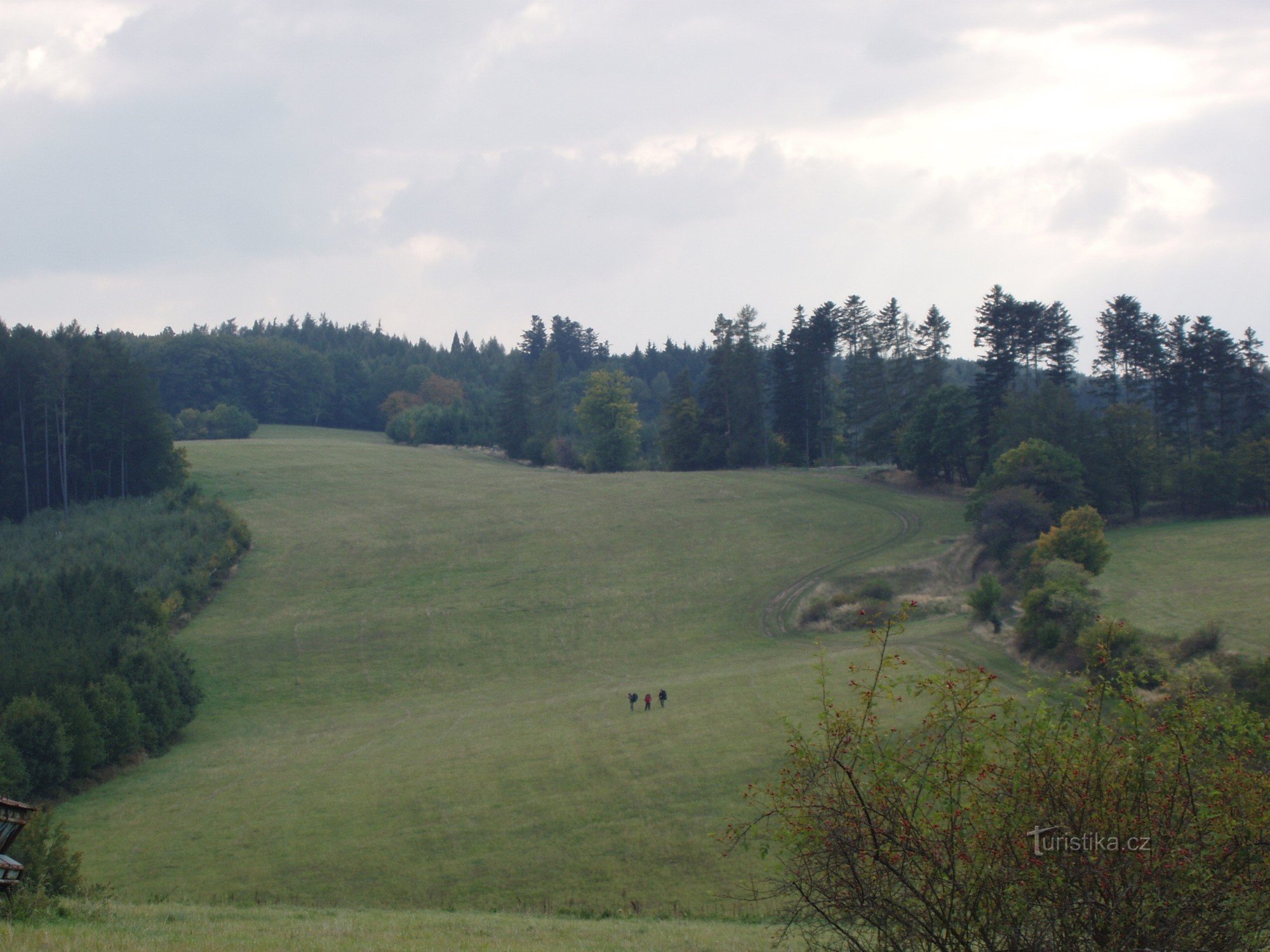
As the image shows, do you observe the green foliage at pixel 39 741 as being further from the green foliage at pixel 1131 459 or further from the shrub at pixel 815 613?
the green foliage at pixel 1131 459

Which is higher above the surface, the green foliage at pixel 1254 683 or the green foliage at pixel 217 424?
the green foliage at pixel 217 424

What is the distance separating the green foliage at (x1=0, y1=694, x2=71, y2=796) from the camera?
111 ft

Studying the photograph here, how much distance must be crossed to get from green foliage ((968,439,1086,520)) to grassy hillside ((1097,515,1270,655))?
5144 millimetres

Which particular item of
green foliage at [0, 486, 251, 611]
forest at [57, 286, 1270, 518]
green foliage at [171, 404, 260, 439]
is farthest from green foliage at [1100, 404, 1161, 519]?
green foliage at [171, 404, 260, 439]

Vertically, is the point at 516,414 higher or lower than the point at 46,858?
higher

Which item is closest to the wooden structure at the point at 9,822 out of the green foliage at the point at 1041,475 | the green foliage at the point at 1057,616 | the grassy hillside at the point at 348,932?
the grassy hillside at the point at 348,932

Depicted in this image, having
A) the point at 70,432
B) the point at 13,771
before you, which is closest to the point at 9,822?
the point at 13,771

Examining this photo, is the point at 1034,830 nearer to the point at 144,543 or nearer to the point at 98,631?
the point at 98,631

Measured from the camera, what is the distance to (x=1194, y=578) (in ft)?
183

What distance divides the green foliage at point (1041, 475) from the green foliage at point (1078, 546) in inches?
450

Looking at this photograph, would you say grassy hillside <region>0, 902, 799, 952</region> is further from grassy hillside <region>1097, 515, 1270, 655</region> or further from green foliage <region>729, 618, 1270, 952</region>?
grassy hillside <region>1097, 515, 1270, 655</region>

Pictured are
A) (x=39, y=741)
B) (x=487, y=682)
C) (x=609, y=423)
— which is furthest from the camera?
(x=609, y=423)

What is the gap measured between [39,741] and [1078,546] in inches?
2145

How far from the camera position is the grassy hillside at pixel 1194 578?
4425 centimetres
